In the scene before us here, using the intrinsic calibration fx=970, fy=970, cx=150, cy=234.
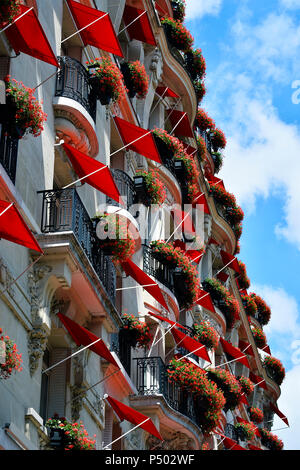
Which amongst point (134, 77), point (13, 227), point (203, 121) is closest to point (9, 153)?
point (13, 227)

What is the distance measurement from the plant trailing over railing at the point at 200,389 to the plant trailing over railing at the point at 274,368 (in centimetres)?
2421

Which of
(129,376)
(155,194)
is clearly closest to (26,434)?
(129,376)

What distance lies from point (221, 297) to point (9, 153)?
21607 millimetres

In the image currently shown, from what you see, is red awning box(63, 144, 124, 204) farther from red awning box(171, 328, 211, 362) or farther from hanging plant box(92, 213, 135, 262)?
red awning box(171, 328, 211, 362)

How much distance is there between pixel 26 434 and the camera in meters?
15.1

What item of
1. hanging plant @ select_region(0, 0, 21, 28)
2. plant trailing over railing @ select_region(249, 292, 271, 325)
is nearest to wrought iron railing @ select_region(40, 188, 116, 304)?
hanging plant @ select_region(0, 0, 21, 28)

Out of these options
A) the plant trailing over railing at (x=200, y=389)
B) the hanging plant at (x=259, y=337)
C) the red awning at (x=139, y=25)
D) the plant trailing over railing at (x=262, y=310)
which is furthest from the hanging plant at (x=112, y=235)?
the plant trailing over railing at (x=262, y=310)

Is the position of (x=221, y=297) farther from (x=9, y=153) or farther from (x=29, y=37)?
(x=29, y=37)

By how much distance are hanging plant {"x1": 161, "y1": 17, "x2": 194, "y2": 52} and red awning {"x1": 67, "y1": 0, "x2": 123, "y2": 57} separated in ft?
38.9

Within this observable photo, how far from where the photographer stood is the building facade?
1599 centimetres

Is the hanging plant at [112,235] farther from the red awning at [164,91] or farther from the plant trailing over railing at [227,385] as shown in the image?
the plant trailing over railing at [227,385]

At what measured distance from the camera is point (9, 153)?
15.8 m

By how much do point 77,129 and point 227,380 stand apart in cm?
1582

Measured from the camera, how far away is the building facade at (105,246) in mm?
15992
